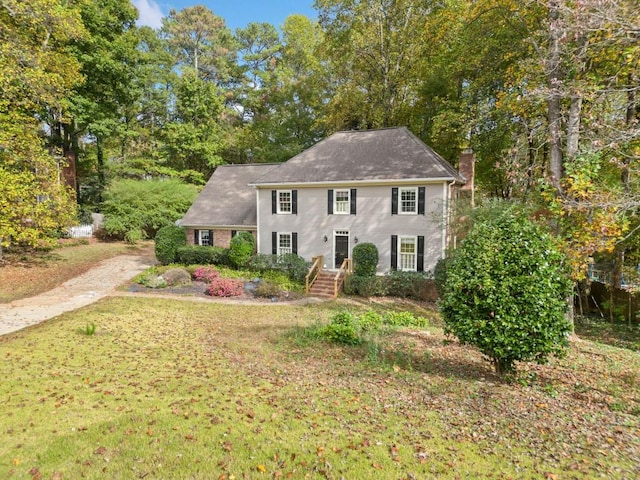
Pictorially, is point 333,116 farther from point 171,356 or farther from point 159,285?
point 171,356

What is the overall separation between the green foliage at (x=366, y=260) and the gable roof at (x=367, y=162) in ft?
11.3

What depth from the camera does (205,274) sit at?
58.6ft

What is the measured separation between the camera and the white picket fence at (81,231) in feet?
84.5

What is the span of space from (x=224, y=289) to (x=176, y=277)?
3.23m

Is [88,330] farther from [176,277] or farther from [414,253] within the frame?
[414,253]

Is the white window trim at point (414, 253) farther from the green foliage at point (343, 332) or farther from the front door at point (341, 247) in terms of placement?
the green foliage at point (343, 332)

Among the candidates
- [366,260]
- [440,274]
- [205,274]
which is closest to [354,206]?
[366,260]

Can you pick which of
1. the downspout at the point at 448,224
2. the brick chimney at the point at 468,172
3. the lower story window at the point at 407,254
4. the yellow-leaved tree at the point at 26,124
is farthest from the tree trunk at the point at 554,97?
the yellow-leaved tree at the point at 26,124

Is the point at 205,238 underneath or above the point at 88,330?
above

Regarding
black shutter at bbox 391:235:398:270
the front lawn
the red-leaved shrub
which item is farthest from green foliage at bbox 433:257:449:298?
the red-leaved shrub

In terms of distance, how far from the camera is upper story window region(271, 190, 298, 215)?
1942cm

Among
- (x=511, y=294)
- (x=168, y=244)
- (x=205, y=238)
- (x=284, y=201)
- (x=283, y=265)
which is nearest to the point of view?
(x=511, y=294)

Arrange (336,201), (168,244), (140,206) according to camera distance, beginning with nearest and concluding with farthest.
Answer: (336,201)
(168,244)
(140,206)

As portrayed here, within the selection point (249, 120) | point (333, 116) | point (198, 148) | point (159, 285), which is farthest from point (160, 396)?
point (249, 120)
